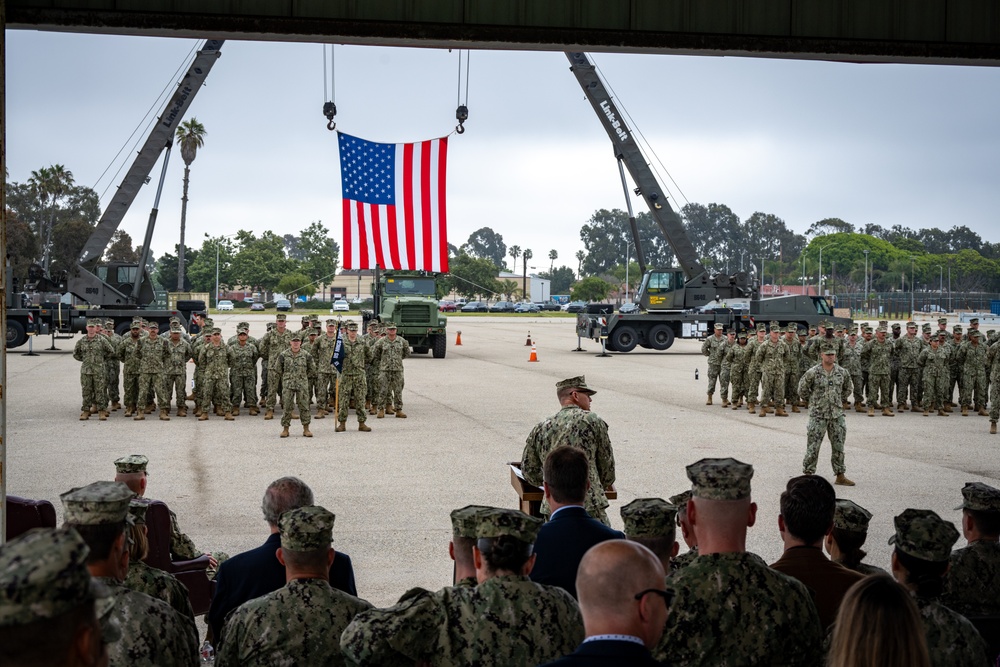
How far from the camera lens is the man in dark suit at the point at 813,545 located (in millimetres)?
3512

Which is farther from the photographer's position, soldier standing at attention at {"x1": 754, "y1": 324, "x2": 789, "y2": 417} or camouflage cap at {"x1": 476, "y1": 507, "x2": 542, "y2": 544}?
soldier standing at attention at {"x1": 754, "y1": 324, "x2": 789, "y2": 417}

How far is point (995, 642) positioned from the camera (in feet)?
12.6

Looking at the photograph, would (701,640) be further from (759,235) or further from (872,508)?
(759,235)

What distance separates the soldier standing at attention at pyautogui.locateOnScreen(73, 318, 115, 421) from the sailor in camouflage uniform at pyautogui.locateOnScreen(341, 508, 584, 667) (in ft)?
44.1

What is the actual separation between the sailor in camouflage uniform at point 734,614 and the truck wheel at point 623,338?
28514mm

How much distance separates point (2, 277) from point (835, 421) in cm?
842

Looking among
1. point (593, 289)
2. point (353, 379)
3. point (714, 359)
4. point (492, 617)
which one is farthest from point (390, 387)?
point (593, 289)

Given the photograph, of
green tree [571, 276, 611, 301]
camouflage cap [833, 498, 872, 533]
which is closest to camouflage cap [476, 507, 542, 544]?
camouflage cap [833, 498, 872, 533]

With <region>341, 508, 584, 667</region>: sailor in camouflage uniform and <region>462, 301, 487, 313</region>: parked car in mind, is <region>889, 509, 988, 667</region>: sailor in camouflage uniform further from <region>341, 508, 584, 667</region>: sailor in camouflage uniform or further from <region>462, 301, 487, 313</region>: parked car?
<region>462, 301, 487, 313</region>: parked car

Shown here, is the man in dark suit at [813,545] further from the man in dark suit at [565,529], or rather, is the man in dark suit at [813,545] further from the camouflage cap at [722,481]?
the man in dark suit at [565,529]

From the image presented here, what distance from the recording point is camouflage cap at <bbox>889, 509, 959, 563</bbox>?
322 cm

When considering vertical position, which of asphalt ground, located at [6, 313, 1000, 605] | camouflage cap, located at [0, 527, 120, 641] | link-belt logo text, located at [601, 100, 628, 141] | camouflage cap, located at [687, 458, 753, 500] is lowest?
asphalt ground, located at [6, 313, 1000, 605]

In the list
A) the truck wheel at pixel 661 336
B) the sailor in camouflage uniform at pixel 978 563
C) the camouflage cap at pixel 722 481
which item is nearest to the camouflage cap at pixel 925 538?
the camouflage cap at pixel 722 481

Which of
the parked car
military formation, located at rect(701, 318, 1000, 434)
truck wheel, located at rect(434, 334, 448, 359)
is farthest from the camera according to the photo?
the parked car
